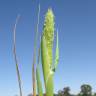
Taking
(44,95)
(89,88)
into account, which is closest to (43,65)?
(44,95)

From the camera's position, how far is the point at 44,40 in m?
1.49

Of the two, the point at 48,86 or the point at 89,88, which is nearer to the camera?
the point at 48,86

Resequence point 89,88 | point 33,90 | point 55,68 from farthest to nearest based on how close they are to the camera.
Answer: point 89,88, point 55,68, point 33,90

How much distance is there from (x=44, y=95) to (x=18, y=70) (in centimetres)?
15

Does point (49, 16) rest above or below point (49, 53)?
above

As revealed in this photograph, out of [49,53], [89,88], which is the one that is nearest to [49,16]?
[49,53]

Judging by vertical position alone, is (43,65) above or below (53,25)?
below

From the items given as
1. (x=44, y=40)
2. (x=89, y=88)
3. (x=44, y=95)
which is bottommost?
(x=44, y=95)

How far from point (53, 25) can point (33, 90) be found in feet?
0.90

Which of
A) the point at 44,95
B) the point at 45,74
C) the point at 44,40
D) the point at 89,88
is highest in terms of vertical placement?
the point at 89,88

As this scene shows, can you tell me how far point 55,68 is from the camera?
1502 millimetres

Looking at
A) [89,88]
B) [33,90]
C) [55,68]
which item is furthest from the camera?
[89,88]

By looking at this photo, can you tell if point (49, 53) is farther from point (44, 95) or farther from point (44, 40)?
point (44, 95)

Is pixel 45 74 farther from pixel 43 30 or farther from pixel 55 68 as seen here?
pixel 43 30
